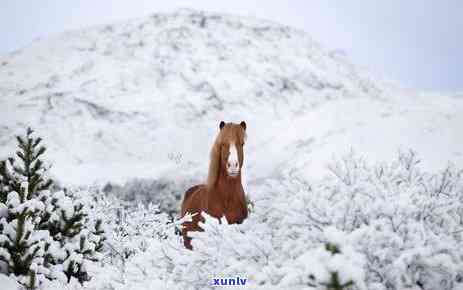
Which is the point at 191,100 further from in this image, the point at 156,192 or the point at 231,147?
the point at 231,147

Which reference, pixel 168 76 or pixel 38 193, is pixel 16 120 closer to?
pixel 168 76

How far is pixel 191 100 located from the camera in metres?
43.6

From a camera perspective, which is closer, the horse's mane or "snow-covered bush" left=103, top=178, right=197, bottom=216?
the horse's mane

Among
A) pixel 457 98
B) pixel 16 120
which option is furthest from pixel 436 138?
pixel 457 98

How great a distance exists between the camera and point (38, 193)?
17.5 ft

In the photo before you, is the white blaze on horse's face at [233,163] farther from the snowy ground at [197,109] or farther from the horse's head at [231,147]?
the snowy ground at [197,109]

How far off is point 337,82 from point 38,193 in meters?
50.2

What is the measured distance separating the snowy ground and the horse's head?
120cm

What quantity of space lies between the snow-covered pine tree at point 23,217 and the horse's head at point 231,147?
230cm

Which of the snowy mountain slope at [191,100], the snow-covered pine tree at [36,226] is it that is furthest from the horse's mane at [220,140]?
the snowy mountain slope at [191,100]

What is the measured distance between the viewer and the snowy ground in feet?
59.4

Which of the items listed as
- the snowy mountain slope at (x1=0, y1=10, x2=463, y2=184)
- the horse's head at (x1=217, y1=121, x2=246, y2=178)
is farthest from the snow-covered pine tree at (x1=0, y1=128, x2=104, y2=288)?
the snowy mountain slope at (x1=0, y1=10, x2=463, y2=184)

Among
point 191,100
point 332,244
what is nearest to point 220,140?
point 332,244

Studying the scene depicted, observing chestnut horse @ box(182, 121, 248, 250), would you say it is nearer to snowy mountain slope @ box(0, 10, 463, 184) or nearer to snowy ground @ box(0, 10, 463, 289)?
snowy ground @ box(0, 10, 463, 289)
